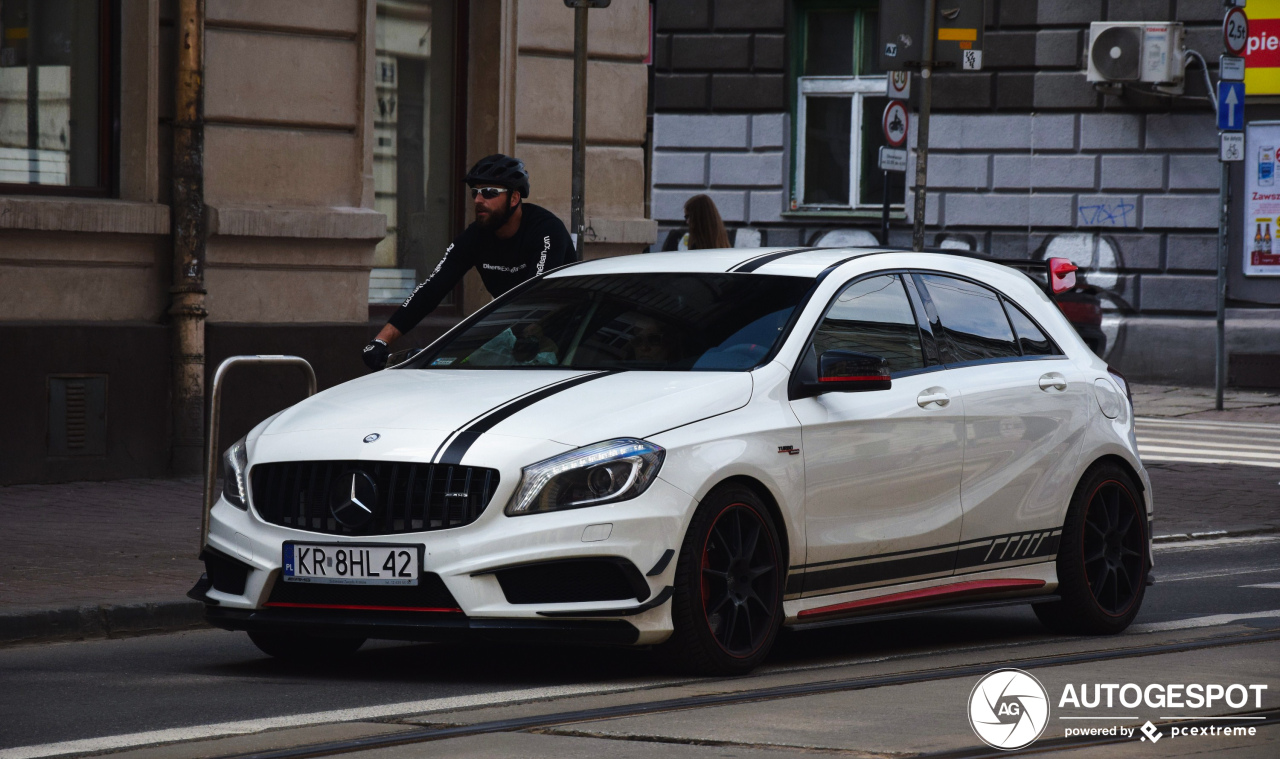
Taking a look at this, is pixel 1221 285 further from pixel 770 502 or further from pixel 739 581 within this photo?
pixel 739 581

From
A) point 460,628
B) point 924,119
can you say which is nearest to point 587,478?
point 460,628

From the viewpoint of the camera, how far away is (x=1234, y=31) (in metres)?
20.3

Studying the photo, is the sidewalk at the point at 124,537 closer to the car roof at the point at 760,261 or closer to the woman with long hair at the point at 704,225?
the car roof at the point at 760,261

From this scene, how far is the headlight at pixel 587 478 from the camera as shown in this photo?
6.52 meters

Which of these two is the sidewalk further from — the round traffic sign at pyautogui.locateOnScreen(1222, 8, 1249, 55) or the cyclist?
the round traffic sign at pyautogui.locateOnScreen(1222, 8, 1249, 55)

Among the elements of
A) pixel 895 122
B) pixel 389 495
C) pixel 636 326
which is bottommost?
pixel 389 495

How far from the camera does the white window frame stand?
82.0ft

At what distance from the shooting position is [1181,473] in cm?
1584

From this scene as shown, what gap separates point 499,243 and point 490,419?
Answer: 3023mm

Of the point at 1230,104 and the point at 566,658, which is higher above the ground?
the point at 1230,104

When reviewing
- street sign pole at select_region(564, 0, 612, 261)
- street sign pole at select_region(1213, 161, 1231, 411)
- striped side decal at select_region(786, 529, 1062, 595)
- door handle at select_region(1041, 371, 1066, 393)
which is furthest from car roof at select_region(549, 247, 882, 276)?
street sign pole at select_region(1213, 161, 1231, 411)

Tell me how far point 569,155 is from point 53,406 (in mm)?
4954

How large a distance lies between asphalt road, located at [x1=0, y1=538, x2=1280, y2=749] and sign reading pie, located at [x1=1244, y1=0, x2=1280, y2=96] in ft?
47.6

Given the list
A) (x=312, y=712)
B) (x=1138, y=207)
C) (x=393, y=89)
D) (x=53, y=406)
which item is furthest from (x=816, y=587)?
(x=1138, y=207)
